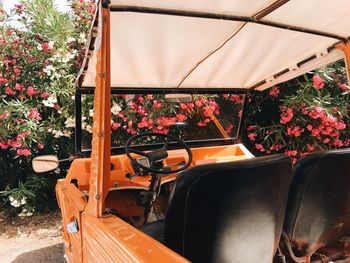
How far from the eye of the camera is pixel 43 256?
348 centimetres

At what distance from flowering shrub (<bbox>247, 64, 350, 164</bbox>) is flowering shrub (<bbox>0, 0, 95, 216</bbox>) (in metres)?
2.89

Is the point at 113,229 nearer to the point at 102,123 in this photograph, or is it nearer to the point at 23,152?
the point at 102,123

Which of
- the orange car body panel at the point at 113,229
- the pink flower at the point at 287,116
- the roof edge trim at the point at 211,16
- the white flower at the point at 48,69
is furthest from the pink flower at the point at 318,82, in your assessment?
the white flower at the point at 48,69

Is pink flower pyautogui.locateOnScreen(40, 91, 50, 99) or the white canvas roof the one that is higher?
the white canvas roof

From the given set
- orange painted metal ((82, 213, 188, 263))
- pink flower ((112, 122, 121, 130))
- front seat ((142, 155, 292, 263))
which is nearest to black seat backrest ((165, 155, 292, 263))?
front seat ((142, 155, 292, 263))

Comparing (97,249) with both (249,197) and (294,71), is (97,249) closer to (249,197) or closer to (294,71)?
(249,197)

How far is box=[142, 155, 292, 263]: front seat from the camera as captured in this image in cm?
128

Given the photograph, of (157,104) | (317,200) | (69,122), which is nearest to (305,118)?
(157,104)

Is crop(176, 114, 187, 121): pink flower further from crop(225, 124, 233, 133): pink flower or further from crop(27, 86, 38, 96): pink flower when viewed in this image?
crop(27, 86, 38, 96): pink flower

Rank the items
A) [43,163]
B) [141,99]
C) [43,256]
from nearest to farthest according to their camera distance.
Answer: [43,163], [141,99], [43,256]

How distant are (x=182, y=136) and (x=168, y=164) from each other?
0.36m

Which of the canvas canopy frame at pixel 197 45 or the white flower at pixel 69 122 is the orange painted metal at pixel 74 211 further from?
the white flower at pixel 69 122

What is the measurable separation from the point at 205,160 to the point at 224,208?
160 centimetres

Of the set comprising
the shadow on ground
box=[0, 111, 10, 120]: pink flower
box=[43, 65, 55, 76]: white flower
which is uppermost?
box=[43, 65, 55, 76]: white flower
